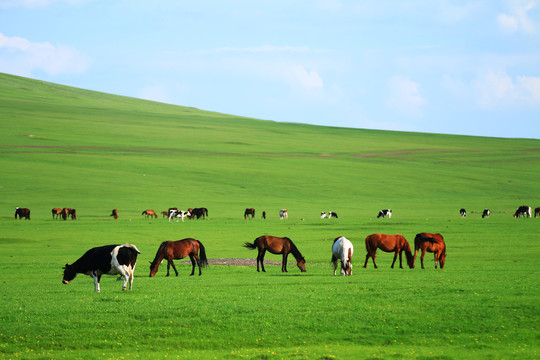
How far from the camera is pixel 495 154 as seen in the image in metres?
129

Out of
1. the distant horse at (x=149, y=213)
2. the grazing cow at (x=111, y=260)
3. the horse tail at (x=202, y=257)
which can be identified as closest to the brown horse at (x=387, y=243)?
the horse tail at (x=202, y=257)

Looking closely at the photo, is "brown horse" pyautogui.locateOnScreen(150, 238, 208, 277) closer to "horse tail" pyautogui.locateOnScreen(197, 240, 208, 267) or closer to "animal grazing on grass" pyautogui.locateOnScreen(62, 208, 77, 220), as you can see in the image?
"horse tail" pyautogui.locateOnScreen(197, 240, 208, 267)

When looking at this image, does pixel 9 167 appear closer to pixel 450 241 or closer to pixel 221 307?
pixel 450 241

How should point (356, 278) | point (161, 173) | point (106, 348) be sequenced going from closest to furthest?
1. point (106, 348)
2. point (356, 278)
3. point (161, 173)

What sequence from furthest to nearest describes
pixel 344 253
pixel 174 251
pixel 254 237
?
1. pixel 254 237
2. pixel 174 251
3. pixel 344 253

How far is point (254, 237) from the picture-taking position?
43.2m

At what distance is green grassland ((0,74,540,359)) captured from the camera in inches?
592

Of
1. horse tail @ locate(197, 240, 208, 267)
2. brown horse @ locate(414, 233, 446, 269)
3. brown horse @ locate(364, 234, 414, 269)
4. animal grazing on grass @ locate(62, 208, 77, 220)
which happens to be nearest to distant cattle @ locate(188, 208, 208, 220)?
animal grazing on grass @ locate(62, 208, 77, 220)

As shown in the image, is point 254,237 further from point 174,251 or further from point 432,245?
point 174,251

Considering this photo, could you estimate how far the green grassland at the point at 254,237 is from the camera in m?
15.0

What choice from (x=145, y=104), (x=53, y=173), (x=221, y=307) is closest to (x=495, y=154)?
(x=53, y=173)

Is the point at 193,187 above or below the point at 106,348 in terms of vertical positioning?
above

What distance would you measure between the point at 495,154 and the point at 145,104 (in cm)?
10869

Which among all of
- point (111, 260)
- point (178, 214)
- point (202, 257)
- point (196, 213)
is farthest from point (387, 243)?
point (178, 214)
